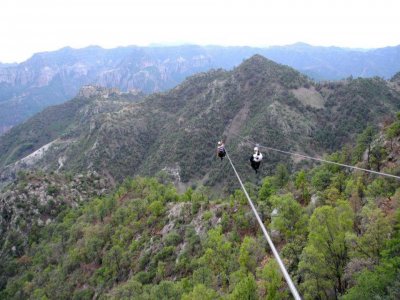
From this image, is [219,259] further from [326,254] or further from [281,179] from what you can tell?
[281,179]

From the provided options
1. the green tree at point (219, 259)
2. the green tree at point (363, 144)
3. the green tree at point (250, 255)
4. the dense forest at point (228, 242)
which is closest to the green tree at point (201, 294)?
the dense forest at point (228, 242)

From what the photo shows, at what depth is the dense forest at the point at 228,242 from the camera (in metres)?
31.5

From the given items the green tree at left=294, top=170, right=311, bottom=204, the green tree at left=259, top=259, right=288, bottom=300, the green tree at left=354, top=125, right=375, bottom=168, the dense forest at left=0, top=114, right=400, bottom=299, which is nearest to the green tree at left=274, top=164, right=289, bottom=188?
the dense forest at left=0, top=114, right=400, bottom=299

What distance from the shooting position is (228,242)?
2211 inches

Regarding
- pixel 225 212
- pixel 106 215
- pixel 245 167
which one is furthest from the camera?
pixel 245 167

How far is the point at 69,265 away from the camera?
89062mm

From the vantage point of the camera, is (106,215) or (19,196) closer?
(106,215)

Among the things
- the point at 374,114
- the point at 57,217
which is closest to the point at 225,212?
the point at 57,217

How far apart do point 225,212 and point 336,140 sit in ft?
476

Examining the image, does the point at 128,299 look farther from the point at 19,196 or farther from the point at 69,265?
the point at 19,196

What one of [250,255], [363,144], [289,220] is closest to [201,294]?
[250,255]

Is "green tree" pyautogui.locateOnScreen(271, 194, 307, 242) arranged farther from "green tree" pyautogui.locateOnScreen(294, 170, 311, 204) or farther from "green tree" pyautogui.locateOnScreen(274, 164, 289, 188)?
"green tree" pyautogui.locateOnScreen(274, 164, 289, 188)

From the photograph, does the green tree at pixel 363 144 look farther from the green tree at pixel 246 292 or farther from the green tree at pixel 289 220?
the green tree at pixel 246 292

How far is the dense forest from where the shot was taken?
3150 centimetres
